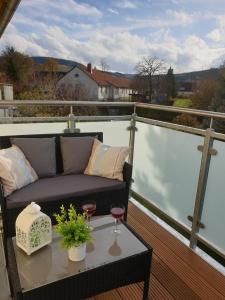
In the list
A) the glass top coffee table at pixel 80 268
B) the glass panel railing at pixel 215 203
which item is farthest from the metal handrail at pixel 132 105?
the glass top coffee table at pixel 80 268

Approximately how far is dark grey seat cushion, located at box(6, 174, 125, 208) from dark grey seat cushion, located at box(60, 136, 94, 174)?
10 cm

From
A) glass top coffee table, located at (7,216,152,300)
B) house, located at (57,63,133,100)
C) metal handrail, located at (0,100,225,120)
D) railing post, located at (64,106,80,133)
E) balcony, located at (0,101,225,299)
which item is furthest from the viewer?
house, located at (57,63,133,100)

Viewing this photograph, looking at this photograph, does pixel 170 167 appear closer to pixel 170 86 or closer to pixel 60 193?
pixel 60 193

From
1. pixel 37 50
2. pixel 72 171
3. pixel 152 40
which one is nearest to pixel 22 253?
pixel 72 171

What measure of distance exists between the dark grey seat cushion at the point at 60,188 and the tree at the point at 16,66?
15298 mm

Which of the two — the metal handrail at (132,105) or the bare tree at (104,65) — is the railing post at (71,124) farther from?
the bare tree at (104,65)

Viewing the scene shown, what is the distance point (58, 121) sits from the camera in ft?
9.41

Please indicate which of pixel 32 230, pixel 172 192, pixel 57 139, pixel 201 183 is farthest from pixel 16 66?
pixel 32 230

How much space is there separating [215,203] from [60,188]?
56.0 inches

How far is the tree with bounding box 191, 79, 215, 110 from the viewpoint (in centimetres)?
1179

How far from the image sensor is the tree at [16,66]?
16281 millimetres

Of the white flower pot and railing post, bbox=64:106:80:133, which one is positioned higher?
railing post, bbox=64:106:80:133

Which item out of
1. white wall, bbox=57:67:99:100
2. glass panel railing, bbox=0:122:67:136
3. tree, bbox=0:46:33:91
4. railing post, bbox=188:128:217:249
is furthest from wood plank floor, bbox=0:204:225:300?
white wall, bbox=57:67:99:100

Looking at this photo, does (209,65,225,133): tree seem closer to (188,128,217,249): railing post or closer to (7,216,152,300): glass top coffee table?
(188,128,217,249): railing post
